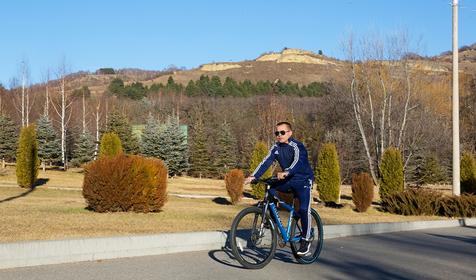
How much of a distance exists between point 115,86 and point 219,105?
1533 inches

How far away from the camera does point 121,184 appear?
13750 millimetres

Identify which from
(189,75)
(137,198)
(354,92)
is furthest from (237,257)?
(189,75)

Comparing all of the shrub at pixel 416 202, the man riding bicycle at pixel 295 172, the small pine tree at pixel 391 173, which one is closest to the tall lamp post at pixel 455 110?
the shrub at pixel 416 202

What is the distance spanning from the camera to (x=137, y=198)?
14016mm

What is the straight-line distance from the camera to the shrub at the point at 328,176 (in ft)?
88.5

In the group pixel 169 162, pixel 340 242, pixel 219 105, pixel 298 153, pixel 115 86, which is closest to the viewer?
pixel 298 153

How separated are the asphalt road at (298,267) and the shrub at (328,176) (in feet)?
55.2

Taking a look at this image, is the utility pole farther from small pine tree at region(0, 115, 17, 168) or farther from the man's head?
small pine tree at region(0, 115, 17, 168)

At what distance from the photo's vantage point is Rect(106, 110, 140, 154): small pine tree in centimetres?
5738

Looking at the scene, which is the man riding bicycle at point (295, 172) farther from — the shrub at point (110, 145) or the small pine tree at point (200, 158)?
the small pine tree at point (200, 158)

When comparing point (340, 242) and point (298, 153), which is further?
point (340, 242)

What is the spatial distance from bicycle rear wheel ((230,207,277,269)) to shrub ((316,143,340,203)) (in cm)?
→ 1942

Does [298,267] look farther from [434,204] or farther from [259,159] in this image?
[259,159]

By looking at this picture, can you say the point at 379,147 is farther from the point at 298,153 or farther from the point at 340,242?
the point at 298,153
